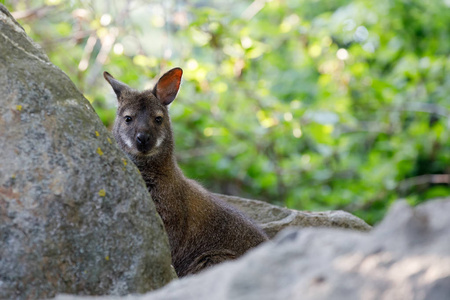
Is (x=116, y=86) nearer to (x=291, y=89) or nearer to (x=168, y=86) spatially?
(x=168, y=86)

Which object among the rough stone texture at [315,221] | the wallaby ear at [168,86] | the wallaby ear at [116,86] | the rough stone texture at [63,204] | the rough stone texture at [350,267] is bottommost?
the rough stone texture at [315,221]

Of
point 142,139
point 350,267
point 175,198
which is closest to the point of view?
point 350,267

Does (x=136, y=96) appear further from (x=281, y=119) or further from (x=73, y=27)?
(x=73, y=27)

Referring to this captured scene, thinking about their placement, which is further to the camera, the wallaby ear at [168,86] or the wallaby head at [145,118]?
the wallaby ear at [168,86]

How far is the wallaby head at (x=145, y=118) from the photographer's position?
5.52 m

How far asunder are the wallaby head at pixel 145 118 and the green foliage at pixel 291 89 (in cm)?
293

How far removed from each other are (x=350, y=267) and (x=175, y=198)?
131 inches

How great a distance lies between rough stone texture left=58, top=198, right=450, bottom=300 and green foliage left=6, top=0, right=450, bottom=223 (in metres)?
5.94

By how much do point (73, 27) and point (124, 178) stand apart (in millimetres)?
7579

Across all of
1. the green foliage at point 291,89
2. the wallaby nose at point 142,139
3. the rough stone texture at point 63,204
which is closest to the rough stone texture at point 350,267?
the rough stone texture at point 63,204

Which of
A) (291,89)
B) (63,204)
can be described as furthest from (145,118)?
(291,89)

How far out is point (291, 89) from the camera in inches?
457

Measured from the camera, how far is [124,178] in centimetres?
349

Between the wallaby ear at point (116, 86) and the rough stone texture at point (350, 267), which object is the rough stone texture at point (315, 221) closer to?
the wallaby ear at point (116, 86)
